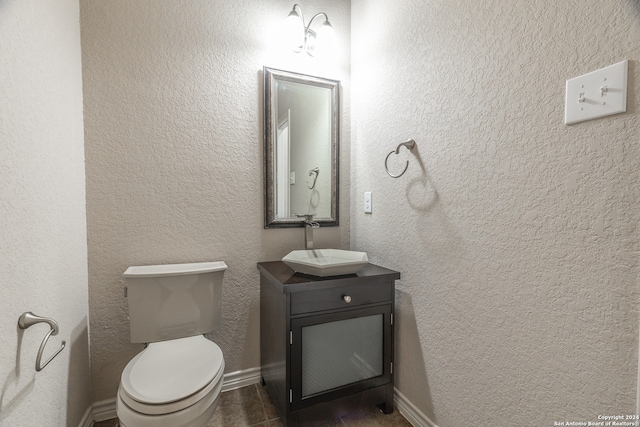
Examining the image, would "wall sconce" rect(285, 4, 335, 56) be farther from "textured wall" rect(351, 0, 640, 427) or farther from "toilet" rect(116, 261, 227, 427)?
"toilet" rect(116, 261, 227, 427)

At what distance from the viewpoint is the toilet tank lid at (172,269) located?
1384mm

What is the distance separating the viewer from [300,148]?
72.7 inches

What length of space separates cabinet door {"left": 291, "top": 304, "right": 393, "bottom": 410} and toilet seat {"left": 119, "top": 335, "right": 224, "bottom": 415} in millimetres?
375

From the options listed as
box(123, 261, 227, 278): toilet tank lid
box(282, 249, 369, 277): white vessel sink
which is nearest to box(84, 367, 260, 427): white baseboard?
box(123, 261, 227, 278): toilet tank lid

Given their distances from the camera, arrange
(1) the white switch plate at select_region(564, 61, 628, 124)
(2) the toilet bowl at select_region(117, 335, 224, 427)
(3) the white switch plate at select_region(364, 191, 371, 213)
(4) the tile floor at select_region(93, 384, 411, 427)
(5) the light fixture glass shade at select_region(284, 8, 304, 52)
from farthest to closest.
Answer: (3) the white switch plate at select_region(364, 191, 371, 213)
(5) the light fixture glass shade at select_region(284, 8, 304, 52)
(4) the tile floor at select_region(93, 384, 411, 427)
(2) the toilet bowl at select_region(117, 335, 224, 427)
(1) the white switch plate at select_region(564, 61, 628, 124)

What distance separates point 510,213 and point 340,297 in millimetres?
798

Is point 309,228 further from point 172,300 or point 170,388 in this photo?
point 170,388

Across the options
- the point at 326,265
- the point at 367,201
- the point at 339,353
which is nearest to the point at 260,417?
the point at 339,353

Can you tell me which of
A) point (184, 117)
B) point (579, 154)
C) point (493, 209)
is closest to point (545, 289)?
point (493, 209)

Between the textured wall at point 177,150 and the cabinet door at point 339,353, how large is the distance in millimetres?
532

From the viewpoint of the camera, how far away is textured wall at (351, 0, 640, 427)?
0.76 metres

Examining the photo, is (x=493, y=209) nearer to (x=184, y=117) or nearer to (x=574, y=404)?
(x=574, y=404)

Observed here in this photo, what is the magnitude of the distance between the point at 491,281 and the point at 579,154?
50cm

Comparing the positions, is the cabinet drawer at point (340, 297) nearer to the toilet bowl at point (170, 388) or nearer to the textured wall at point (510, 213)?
the textured wall at point (510, 213)
